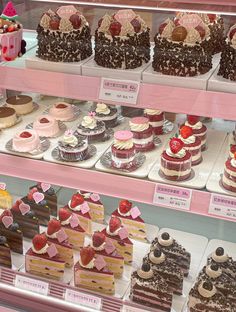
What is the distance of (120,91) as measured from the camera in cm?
170

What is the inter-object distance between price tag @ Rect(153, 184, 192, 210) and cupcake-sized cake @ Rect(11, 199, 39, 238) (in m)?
0.93

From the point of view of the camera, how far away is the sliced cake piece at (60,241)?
2.29m

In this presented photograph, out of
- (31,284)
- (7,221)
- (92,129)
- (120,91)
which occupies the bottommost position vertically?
(31,284)

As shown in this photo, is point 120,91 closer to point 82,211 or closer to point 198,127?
point 198,127

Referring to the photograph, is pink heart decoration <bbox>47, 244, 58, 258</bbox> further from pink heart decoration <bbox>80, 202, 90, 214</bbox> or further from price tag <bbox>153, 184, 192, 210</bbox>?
price tag <bbox>153, 184, 192, 210</bbox>

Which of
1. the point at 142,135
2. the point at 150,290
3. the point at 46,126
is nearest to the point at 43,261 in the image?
the point at 150,290

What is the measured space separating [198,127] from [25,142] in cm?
76

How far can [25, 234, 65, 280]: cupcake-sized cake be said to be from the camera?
7.25 feet

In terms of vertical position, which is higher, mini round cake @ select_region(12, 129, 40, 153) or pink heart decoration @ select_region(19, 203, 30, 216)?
mini round cake @ select_region(12, 129, 40, 153)

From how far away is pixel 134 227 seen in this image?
8.12 feet

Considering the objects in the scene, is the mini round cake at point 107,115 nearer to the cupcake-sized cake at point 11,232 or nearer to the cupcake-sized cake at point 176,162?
the cupcake-sized cake at point 176,162

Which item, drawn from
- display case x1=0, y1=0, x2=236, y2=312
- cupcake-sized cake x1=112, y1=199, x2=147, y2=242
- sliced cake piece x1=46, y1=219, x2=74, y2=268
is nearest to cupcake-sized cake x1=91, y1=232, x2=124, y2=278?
display case x1=0, y1=0, x2=236, y2=312

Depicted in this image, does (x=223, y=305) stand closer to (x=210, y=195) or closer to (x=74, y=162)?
(x=210, y=195)

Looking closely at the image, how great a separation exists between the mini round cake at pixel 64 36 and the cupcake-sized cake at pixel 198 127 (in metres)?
0.57
